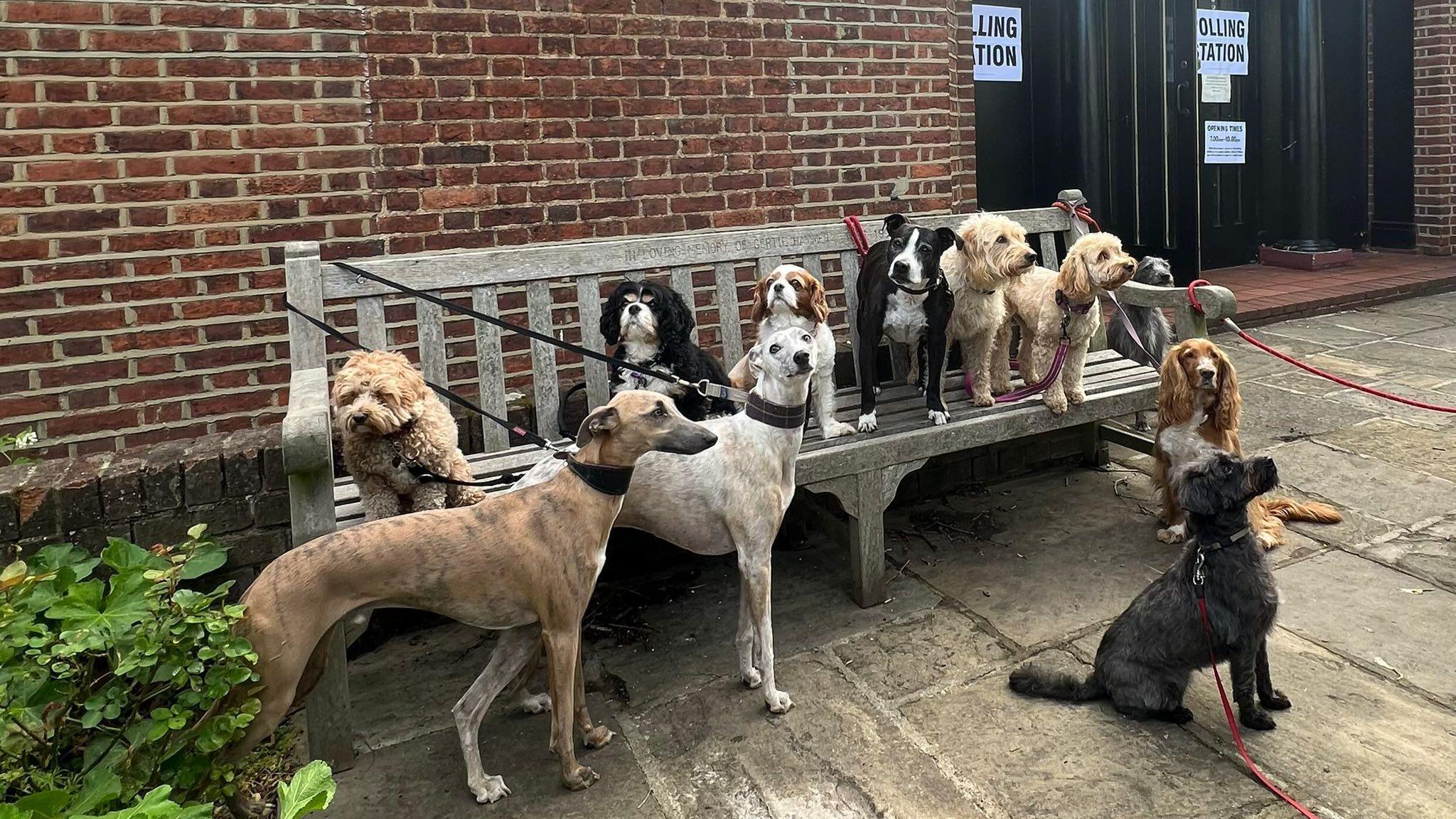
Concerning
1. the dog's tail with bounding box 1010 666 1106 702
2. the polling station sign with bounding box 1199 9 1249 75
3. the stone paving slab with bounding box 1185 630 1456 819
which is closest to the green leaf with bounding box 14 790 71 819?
the dog's tail with bounding box 1010 666 1106 702

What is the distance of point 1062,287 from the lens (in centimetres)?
413

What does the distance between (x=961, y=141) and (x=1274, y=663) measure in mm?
4348

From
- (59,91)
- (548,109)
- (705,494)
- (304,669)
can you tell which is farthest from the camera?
(548,109)

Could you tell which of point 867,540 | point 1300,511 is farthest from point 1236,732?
point 1300,511

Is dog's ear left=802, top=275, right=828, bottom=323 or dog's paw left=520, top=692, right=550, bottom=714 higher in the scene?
dog's ear left=802, top=275, right=828, bottom=323

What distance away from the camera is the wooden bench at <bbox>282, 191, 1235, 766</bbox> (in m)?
3.00

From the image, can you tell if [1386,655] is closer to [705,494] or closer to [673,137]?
[705,494]

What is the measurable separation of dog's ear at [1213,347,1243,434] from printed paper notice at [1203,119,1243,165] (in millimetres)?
6696

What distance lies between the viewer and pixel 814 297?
356 cm

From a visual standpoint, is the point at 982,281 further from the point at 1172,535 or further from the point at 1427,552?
the point at 1427,552

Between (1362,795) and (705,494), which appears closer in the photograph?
(1362,795)

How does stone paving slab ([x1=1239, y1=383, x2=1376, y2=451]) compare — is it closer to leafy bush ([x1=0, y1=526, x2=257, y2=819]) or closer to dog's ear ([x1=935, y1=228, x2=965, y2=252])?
dog's ear ([x1=935, y1=228, x2=965, y2=252])

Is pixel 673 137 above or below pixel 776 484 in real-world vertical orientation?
above

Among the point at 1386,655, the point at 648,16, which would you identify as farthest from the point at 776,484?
the point at 648,16
